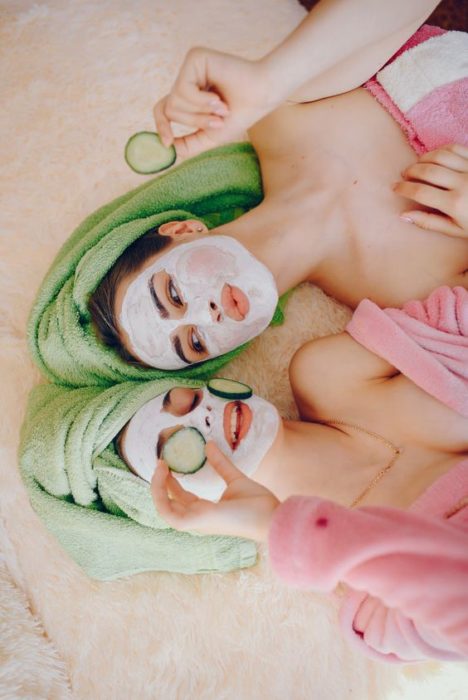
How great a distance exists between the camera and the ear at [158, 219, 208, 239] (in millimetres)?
1199

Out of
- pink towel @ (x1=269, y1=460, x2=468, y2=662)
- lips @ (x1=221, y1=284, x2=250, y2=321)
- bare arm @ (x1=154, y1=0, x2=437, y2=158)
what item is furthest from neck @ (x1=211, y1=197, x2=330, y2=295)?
pink towel @ (x1=269, y1=460, x2=468, y2=662)

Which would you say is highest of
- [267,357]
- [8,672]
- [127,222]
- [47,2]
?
[47,2]

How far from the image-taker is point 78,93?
146 cm

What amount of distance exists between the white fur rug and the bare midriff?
152 mm

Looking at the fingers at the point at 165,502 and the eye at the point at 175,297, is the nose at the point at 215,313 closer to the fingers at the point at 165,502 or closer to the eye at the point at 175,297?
the eye at the point at 175,297

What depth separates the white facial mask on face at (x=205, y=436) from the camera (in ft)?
3.44

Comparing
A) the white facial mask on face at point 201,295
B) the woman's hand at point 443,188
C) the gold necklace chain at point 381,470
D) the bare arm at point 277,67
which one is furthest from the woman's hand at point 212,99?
the gold necklace chain at point 381,470

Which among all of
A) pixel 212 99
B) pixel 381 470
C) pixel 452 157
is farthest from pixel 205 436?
pixel 452 157

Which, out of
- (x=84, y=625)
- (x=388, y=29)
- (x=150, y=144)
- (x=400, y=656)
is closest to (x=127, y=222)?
(x=150, y=144)

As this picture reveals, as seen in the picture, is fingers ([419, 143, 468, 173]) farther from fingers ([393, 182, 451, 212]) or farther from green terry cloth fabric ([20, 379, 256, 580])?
green terry cloth fabric ([20, 379, 256, 580])

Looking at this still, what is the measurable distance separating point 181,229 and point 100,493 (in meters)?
0.50

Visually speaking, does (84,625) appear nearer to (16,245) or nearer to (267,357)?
(267,357)

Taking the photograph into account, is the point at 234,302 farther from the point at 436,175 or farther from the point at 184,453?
the point at 436,175

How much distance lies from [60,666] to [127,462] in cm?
41
